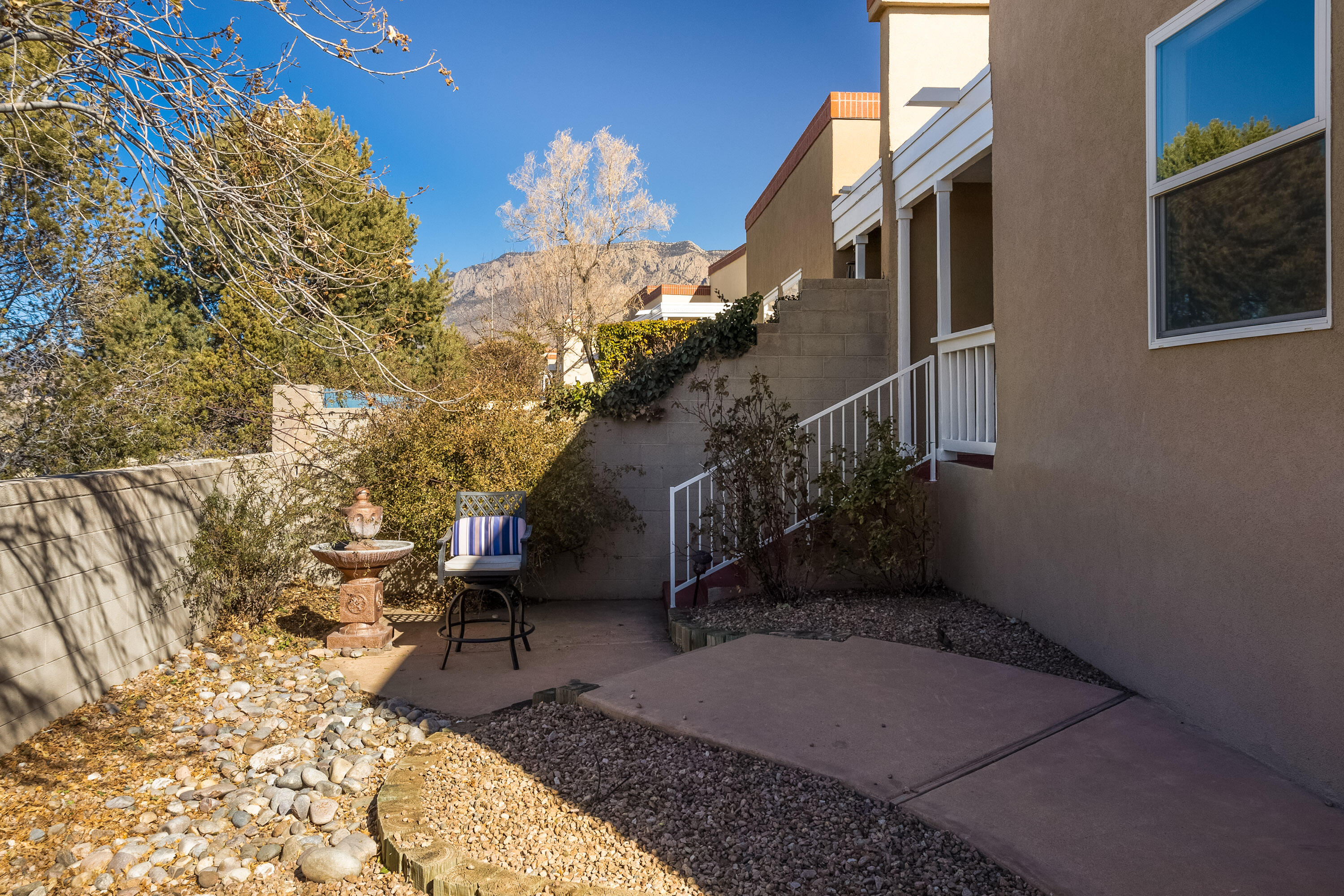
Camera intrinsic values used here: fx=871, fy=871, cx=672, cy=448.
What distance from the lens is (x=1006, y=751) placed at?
10.8 feet

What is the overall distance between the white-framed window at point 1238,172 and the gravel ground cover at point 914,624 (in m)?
1.79

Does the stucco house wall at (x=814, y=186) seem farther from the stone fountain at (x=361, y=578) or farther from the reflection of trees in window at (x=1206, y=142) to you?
the reflection of trees in window at (x=1206, y=142)

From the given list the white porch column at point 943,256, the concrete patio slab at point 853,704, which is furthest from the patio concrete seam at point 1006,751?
the white porch column at point 943,256

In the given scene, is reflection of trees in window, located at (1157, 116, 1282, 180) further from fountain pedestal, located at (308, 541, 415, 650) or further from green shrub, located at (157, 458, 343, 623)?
green shrub, located at (157, 458, 343, 623)

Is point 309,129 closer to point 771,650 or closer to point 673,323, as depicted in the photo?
point 771,650

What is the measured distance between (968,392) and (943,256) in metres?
1.23

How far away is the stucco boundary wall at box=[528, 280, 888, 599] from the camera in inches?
320

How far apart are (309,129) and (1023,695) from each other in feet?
17.1

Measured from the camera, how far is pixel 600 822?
301cm

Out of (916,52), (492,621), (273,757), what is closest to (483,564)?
(492,621)

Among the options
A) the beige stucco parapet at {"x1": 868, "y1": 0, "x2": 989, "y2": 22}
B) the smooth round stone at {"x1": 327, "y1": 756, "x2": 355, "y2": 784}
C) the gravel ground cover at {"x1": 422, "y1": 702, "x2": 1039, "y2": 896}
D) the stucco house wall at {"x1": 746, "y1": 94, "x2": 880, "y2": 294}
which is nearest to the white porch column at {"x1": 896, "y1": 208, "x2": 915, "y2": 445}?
the beige stucco parapet at {"x1": 868, "y1": 0, "x2": 989, "y2": 22}

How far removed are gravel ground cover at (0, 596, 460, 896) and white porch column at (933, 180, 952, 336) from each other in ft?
15.7

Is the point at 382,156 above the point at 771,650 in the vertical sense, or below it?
above

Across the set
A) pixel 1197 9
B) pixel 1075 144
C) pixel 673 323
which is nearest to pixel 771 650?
pixel 1075 144
